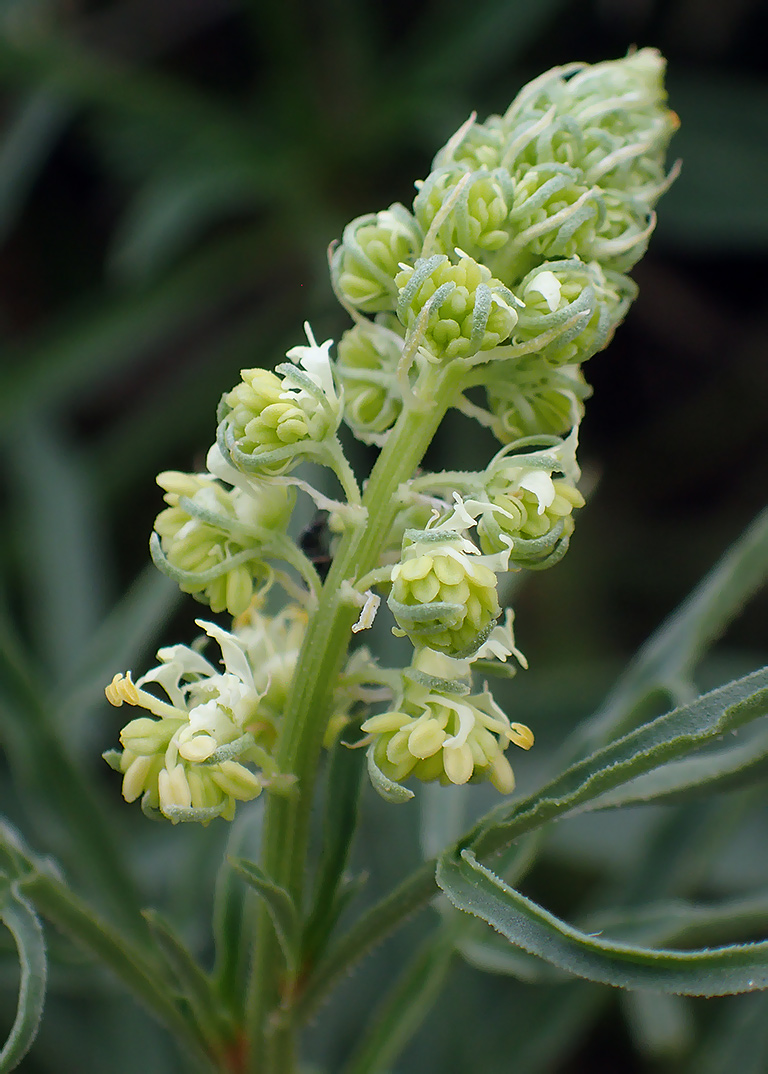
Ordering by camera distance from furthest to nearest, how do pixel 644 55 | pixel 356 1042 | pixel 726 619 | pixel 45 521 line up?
1. pixel 45 521
2. pixel 356 1042
3. pixel 726 619
4. pixel 644 55

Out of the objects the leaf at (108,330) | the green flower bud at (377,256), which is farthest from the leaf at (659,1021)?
the leaf at (108,330)

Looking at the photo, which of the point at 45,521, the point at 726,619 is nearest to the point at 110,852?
the point at 726,619

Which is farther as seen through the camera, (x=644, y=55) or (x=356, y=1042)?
(x=356, y=1042)

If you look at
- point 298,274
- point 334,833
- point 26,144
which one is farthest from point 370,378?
point 298,274

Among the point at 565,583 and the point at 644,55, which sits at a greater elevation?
the point at 644,55

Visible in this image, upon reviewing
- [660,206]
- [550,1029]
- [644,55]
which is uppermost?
[644,55]

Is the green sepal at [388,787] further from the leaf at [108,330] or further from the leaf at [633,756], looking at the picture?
the leaf at [108,330]

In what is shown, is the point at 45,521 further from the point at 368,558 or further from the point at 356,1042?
the point at 368,558

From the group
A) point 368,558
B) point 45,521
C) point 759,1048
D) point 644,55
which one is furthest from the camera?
point 45,521
